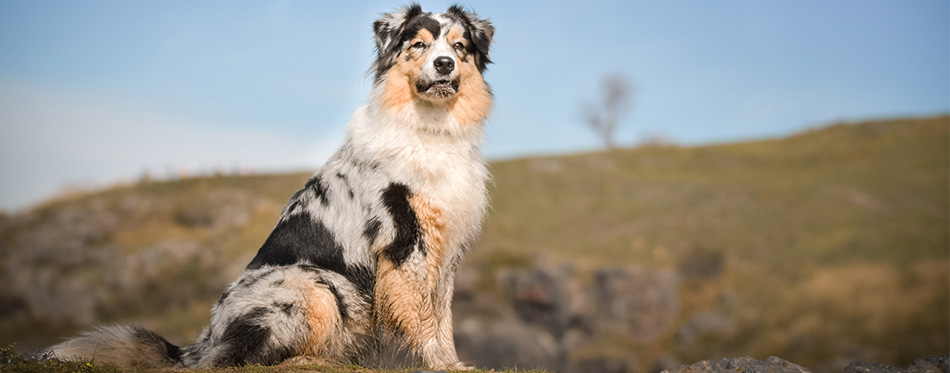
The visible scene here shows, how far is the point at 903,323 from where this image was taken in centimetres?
2792

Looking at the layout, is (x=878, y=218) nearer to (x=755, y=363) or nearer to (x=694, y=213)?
(x=694, y=213)

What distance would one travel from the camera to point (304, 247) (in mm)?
6660

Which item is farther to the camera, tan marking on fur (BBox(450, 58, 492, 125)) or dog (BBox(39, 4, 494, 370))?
tan marking on fur (BBox(450, 58, 492, 125))

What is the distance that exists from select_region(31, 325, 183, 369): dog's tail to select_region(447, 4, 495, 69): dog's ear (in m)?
4.46

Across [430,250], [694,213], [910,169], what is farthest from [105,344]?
[910,169]

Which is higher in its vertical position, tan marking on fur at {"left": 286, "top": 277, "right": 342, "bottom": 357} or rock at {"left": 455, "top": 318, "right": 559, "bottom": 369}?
tan marking on fur at {"left": 286, "top": 277, "right": 342, "bottom": 357}

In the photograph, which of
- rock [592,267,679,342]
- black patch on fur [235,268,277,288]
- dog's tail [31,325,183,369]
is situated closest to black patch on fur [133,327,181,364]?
dog's tail [31,325,183,369]

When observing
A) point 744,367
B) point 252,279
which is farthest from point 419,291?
point 744,367

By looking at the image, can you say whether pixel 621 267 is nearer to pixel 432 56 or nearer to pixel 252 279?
pixel 432 56

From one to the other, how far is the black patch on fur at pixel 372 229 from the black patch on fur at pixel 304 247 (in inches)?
12.1

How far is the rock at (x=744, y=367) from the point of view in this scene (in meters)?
6.30

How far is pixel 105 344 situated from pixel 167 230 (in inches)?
1198

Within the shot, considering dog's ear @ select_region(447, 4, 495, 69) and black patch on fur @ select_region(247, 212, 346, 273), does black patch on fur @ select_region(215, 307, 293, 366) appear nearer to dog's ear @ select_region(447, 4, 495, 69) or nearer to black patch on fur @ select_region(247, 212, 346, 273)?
black patch on fur @ select_region(247, 212, 346, 273)

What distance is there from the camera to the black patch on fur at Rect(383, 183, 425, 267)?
657 cm
